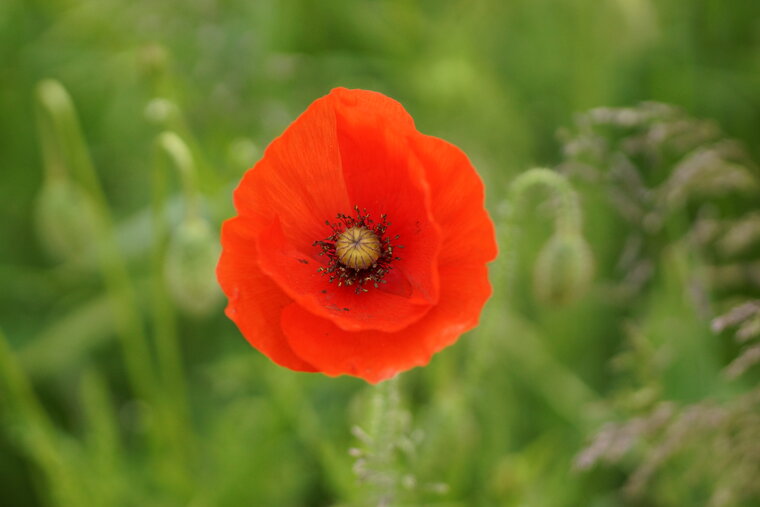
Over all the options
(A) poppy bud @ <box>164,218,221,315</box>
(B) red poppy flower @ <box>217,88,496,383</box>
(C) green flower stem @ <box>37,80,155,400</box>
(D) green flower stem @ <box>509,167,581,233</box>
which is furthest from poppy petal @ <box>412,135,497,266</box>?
(C) green flower stem @ <box>37,80,155,400</box>

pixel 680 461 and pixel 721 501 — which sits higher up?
pixel 680 461

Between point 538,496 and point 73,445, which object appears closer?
point 538,496

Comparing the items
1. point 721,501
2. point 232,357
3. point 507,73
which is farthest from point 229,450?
point 507,73

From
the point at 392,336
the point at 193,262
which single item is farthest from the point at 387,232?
the point at 193,262

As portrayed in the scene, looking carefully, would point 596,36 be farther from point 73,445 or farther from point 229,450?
point 73,445

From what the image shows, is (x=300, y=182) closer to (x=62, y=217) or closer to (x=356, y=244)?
(x=356, y=244)

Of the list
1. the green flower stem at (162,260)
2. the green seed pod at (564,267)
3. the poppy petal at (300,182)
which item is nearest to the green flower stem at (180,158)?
the green flower stem at (162,260)

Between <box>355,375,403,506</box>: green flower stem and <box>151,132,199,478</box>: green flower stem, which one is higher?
<box>151,132,199,478</box>: green flower stem

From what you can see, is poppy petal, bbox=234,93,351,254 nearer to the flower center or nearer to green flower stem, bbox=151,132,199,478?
the flower center
